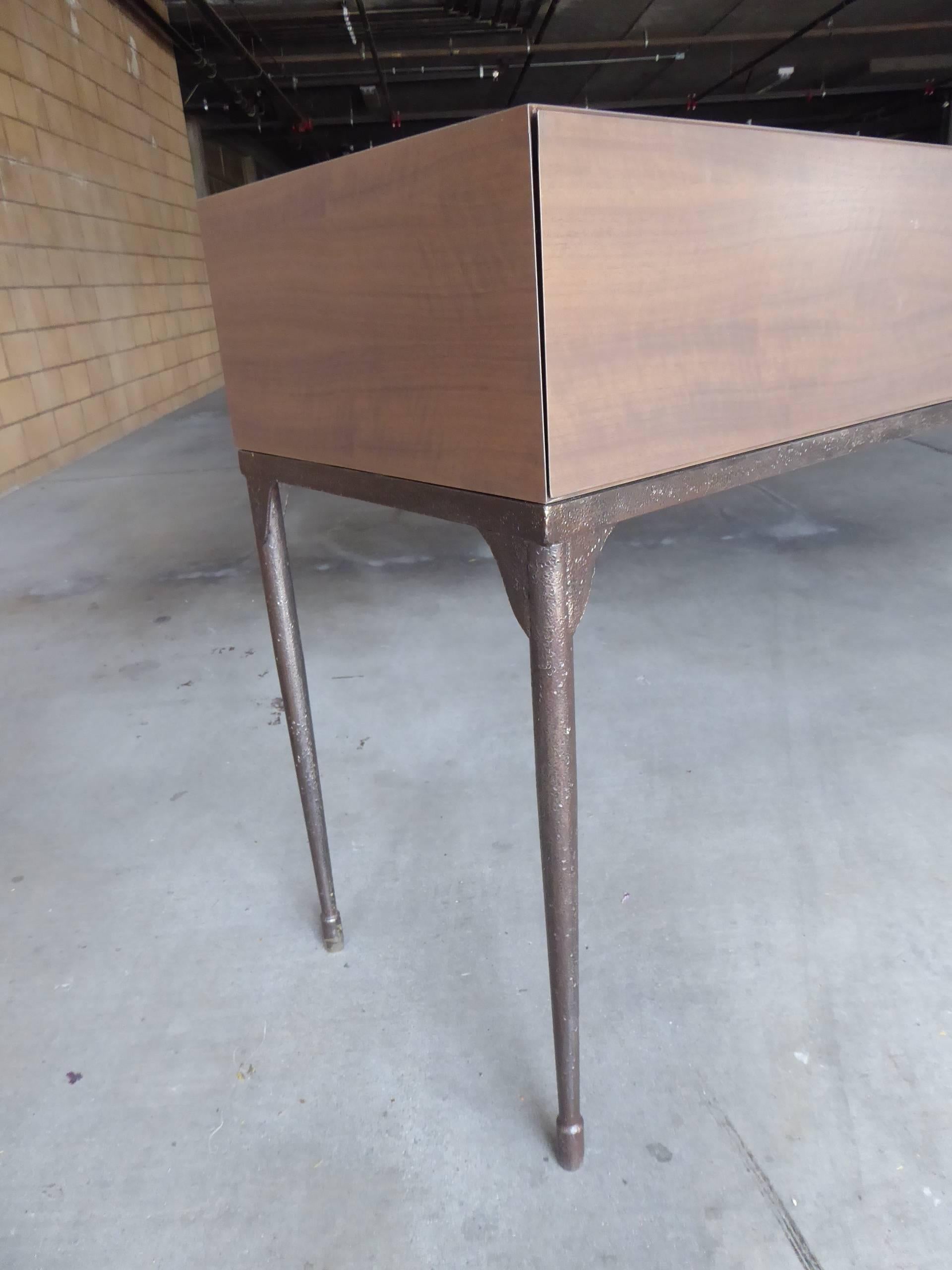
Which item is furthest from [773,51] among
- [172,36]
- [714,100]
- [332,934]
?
[332,934]

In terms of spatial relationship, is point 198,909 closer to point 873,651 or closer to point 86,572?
point 873,651

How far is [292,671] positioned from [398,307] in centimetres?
47

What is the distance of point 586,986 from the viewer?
950 mm

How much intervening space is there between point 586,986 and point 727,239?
77 cm

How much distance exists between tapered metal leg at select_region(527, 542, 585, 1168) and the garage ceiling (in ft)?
17.4

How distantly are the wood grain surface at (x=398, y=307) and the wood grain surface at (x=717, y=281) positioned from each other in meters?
0.02

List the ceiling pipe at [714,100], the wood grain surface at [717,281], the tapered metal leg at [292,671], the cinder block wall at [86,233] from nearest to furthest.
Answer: the wood grain surface at [717,281], the tapered metal leg at [292,671], the cinder block wall at [86,233], the ceiling pipe at [714,100]

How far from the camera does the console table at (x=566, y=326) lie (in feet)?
1.58

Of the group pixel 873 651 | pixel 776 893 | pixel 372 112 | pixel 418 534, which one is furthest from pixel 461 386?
pixel 372 112

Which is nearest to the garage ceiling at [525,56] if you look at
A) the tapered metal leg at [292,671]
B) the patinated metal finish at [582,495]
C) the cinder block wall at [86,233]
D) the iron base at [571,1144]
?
the cinder block wall at [86,233]

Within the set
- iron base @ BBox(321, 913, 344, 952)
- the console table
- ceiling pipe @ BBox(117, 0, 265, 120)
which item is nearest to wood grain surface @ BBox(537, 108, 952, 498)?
the console table

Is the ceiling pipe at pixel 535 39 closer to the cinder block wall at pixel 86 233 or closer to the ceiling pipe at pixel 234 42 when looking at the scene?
the ceiling pipe at pixel 234 42

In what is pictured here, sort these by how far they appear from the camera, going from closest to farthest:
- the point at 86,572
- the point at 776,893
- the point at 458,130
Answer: the point at 458,130 → the point at 776,893 → the point at 86,572

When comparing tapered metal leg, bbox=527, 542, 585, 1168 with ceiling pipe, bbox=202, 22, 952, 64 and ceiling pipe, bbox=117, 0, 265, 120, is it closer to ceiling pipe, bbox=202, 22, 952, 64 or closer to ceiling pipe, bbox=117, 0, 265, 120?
ceiling pipe, bbox=117, 0, 265, 120
